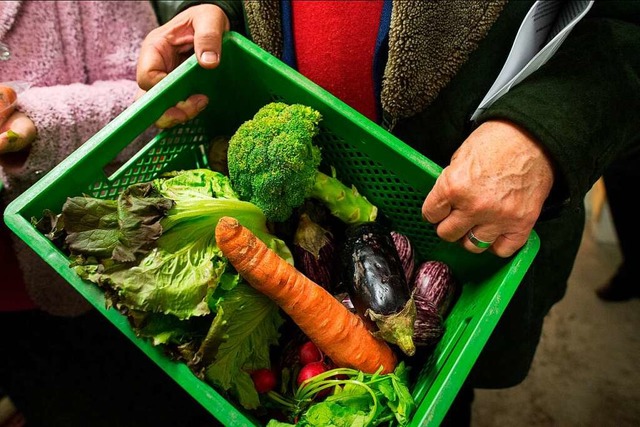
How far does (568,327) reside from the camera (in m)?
1.63

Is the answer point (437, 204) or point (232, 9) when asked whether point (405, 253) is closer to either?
point (437, 204)

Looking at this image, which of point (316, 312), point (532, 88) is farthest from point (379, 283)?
point (532, 88)

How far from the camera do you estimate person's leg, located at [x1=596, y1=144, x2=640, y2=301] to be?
1.46 meters

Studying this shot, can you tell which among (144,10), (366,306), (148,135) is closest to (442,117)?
(366,306)

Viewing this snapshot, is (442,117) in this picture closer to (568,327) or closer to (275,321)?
(275,321)

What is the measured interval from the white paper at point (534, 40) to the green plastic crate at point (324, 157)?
0.52ft

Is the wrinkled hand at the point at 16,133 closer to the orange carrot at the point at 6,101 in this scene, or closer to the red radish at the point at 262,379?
the orange carrot at the point at 6,101

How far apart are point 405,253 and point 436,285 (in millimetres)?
74

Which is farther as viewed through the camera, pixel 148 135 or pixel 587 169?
pixel 148 135

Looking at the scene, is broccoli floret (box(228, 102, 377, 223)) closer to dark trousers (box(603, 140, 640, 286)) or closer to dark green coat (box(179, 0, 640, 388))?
dark green coat (box(179, 0, 640, 388))

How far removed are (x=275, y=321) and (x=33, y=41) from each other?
806 mm

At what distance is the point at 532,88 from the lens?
29.5 inches

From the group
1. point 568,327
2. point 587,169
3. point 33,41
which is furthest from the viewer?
point 568,327

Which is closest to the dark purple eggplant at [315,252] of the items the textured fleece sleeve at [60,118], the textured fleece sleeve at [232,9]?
the textured fleece sleeve at [232,9]
